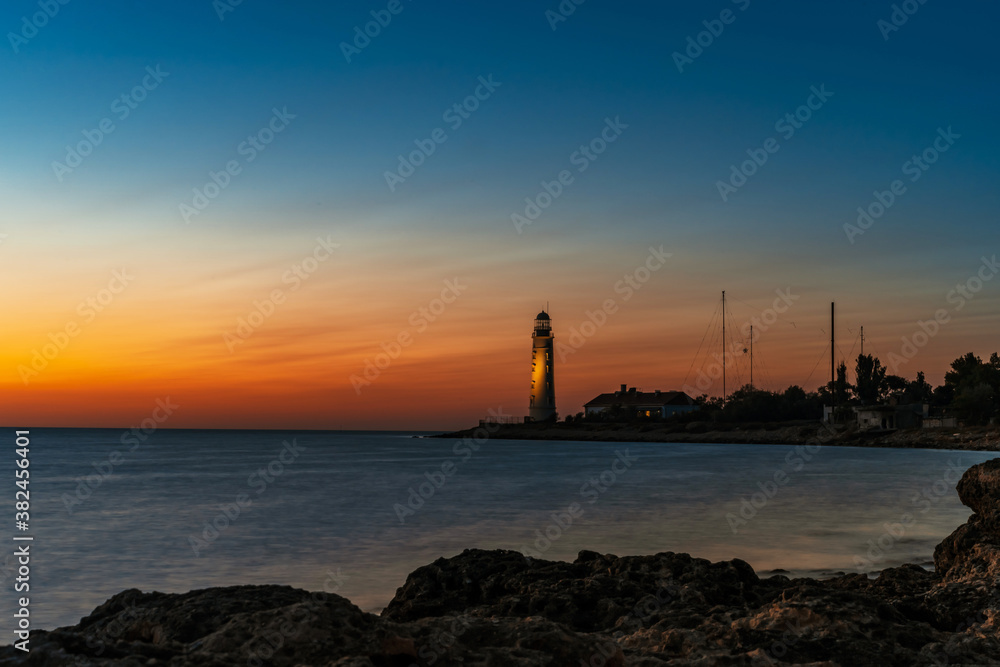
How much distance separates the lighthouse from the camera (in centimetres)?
10031

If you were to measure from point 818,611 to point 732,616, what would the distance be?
2.15 feet

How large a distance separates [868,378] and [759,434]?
20.4 m

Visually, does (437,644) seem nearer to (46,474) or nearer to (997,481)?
(997,481)

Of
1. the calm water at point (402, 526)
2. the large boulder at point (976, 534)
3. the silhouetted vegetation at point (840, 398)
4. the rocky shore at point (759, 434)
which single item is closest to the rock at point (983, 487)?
the large boulder at point (976, 534)

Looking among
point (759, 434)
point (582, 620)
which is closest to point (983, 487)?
point (582, 620)

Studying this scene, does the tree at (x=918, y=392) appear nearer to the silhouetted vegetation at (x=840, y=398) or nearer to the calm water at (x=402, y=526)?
the silhouetted vegetation at (x=840, y=398)

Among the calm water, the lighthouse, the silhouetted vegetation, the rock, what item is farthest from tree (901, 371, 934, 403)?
the rock

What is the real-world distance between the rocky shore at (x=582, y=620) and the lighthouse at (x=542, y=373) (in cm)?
9054

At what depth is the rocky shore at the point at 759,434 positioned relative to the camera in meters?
72.2

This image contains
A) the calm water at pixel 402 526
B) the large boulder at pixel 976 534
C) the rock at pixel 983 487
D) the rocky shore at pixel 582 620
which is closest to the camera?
the rocky shore at pixel 582 620

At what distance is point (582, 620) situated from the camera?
23.0 ft

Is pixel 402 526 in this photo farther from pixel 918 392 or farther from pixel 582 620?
pixel 918 392

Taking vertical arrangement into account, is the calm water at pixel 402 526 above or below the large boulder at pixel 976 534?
below

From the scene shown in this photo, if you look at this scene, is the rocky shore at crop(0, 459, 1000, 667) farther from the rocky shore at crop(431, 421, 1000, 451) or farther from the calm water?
the rocky shore at crop(431, 421, 1000, 451)
